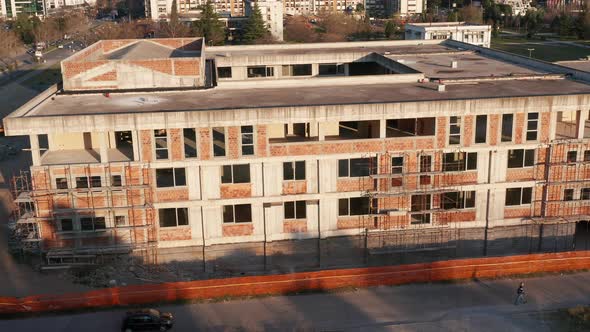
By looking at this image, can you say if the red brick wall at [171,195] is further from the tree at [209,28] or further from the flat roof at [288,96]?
the tree at [209,28]

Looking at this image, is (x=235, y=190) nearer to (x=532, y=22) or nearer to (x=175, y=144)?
(x=175, y=144)

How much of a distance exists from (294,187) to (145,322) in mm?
10288

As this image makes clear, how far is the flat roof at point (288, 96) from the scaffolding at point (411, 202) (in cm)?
355

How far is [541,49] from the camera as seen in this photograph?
388 ft

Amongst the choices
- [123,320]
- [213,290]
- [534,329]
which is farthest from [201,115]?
[534,329]

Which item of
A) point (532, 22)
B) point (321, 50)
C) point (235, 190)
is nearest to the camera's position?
point (235, 190)

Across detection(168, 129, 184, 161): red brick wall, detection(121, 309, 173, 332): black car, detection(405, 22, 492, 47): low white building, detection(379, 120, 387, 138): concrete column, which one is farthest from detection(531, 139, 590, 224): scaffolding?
detection(405, 22, 492, 47): low white building

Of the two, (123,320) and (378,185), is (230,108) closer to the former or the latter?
(378,185)

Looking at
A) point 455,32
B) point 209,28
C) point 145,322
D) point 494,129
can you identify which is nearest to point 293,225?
point 145,322

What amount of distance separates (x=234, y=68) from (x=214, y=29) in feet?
206

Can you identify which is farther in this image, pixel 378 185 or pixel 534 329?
pixel 378 185

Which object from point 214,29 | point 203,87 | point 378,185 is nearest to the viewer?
point 378,185

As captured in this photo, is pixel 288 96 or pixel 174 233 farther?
pixel 288 96

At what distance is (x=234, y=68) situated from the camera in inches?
1982
